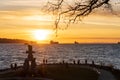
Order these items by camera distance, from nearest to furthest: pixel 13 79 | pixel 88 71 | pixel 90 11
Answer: pixel 90 11
pixel 13 79
pixel 88 71

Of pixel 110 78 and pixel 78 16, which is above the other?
pixel 78 16

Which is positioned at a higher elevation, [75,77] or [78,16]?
[78,16]

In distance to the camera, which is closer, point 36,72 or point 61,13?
point 61,13

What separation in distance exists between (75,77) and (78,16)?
21950 mm

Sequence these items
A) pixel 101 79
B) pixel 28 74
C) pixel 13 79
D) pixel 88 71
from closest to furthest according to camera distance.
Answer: pixel 13 79, pixel 101 79, pixel 28 74, pixel 88 71

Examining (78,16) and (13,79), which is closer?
(78,16)

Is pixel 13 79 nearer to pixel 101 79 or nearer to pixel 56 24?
pixel 101 79

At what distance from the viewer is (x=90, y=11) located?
1574cm

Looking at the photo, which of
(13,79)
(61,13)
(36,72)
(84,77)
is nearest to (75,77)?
(84,77)

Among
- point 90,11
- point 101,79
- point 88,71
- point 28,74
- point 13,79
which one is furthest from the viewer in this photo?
point 88,71

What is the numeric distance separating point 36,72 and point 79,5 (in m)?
21.1

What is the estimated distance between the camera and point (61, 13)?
16266 mm

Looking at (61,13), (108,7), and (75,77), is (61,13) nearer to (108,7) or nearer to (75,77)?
(108,7)

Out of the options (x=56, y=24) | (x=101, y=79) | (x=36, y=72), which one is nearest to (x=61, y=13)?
(x=56, y=24)
